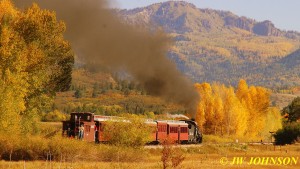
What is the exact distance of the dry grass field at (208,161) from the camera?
40.7 metres

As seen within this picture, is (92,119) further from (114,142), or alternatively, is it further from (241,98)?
(241,98)

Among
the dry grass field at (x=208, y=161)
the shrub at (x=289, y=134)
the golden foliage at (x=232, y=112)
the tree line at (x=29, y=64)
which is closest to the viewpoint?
the dry grass field at (x=208, y=161)

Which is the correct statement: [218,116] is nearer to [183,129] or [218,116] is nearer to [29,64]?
[183,129]

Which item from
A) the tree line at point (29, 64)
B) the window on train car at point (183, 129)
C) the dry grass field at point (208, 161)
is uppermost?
the tree line at point (29, 64)

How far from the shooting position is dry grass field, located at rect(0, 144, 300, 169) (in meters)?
40.7

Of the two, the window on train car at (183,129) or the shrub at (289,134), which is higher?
the window on train car at (183,129)

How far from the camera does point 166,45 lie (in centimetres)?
8094

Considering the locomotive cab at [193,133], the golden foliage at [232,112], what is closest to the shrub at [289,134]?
the golden foliage at [232,112]

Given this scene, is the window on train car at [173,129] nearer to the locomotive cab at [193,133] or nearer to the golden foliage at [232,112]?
the locomotive cab at [193,133]

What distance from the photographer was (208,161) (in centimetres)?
5231

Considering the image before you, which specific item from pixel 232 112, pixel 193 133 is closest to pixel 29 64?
pixel 193 133

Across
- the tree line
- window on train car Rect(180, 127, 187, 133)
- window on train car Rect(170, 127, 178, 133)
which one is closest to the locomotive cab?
window on train car Rect(180, 127, 187, 133)

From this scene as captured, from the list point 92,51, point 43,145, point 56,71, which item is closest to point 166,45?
point 92,51

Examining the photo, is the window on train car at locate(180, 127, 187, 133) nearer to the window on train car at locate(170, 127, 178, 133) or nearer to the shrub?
the window on train car at locate(170, 127, 178, 133)
